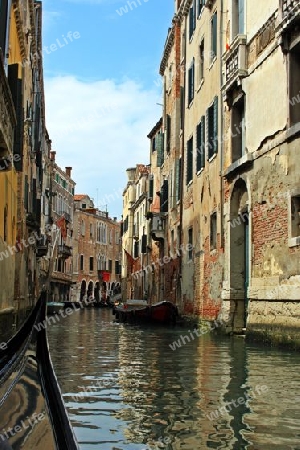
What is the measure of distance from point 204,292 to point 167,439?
1190 centimetres

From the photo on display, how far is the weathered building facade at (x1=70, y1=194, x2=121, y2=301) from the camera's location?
58812mm

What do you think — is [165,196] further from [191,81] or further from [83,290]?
[83,290]

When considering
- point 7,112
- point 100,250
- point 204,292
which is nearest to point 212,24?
point 204,292

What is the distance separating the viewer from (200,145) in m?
16.8

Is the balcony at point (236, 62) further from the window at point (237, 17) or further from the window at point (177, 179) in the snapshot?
the window at point (177, 179)

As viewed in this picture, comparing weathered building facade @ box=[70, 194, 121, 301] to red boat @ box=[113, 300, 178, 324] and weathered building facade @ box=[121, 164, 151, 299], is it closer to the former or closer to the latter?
weathered building facade @ box=[121, 164, 151, 299]

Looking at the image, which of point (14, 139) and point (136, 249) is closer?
point (14, 139)

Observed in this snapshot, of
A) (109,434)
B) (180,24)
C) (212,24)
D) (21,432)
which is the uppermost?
(180,24)

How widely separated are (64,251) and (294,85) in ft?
141

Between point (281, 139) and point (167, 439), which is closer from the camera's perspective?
point (167, 439)

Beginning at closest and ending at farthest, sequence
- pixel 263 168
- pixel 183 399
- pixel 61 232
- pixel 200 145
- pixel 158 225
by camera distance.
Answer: pixel 183 399 → pixel 263 168 → pixel 200 145 → pixel 158 225 → pixel 61 232

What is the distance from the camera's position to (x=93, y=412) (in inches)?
181

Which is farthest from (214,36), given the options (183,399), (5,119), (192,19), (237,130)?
(183,399)

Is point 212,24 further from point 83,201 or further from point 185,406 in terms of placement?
point 83,201
